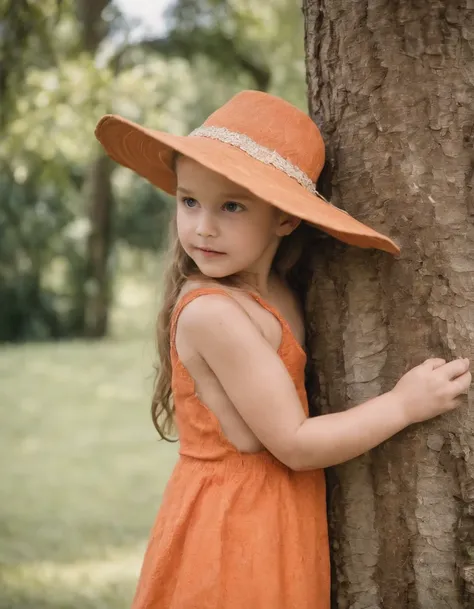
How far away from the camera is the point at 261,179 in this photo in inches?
63.0

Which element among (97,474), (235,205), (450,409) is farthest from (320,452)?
(97,474)

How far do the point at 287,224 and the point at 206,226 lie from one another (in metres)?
0.23

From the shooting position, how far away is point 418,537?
172 centimetres

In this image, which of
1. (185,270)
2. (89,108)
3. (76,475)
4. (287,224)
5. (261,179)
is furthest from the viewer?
(76,475)

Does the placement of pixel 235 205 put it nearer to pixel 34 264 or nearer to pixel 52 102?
pixel 52 102

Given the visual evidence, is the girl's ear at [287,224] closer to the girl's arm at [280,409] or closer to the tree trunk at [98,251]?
the girl's arm at [280,409]

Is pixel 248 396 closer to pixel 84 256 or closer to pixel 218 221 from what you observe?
pixel 218 221

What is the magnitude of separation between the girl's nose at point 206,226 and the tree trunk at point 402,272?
0.31m

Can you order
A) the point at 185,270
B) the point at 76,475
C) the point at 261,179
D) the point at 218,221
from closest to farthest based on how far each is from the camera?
the point at 261,179
the point at 218,221
the point at 185,270
the point at 76,475

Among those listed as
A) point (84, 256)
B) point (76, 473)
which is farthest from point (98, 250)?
point (76, 473)

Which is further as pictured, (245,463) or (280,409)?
(245,463)

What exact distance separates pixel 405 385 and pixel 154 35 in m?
7.64

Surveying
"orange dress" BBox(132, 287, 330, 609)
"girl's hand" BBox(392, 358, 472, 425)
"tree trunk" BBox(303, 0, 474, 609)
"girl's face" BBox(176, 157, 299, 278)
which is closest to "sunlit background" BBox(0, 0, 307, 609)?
"orange dress" BBox(132, 287, 330, 609)

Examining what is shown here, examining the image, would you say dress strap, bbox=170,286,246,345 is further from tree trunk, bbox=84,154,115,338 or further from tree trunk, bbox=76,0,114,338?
tree trunk, bbox=84,154,115,338
